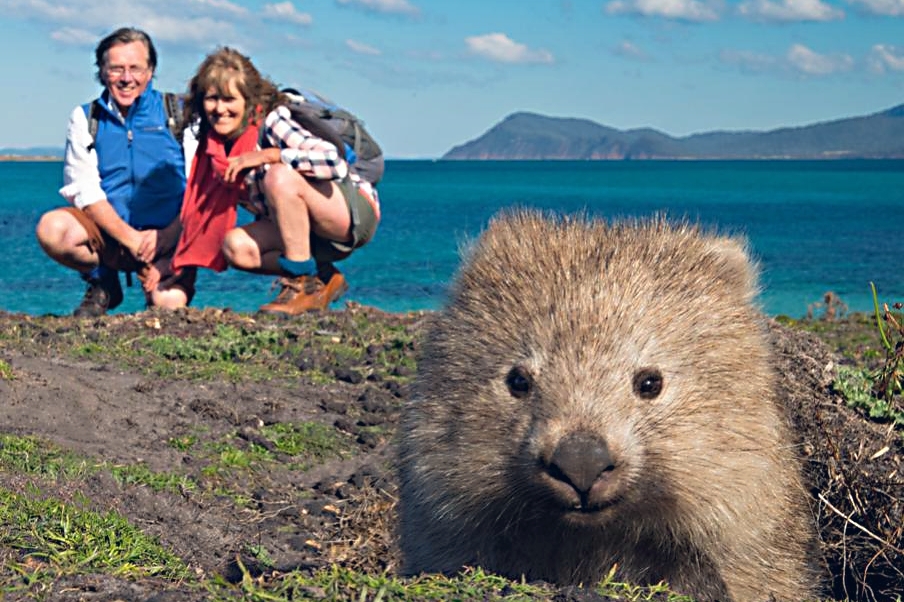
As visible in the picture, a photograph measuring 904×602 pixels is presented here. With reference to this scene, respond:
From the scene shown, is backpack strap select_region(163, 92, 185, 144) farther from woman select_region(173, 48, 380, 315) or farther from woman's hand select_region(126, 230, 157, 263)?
woman's hand select_region(126, 230, 157, 263)

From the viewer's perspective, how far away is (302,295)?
406 inches

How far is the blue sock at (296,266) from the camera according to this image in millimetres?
10203

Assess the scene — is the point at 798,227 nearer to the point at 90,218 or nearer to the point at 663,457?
the point at 90,218

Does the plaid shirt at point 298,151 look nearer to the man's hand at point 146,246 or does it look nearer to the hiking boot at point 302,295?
the hiking boot at point 302,295

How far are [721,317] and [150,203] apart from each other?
7462 mm

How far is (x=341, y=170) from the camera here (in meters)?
9.80

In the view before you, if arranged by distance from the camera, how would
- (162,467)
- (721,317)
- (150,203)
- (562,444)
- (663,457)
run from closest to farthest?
(562,444), (663,457), (721,317), (162,467), (150,203)

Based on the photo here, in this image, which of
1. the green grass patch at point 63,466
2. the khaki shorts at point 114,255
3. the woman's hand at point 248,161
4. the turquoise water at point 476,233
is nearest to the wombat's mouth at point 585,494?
the turquoise water at point 476,233

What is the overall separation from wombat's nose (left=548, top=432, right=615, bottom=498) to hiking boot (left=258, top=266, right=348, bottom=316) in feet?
22.5

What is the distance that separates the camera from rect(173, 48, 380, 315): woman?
944 centimetres

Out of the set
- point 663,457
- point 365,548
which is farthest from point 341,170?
point 663,457

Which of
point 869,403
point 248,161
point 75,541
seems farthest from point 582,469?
point 248,161

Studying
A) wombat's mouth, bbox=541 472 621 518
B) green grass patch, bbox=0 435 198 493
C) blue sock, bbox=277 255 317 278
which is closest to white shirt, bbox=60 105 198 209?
blue sock, bbox=277 255 317 278

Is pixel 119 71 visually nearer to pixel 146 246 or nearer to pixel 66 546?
pixel 146 246
